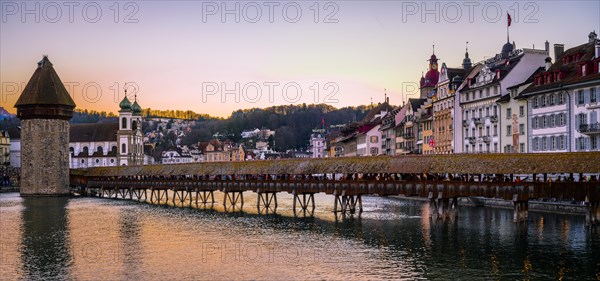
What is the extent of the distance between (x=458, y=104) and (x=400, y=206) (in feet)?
55.4

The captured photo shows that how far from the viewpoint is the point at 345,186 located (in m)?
50.6

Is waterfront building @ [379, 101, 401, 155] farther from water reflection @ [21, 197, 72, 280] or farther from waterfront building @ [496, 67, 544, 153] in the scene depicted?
water reflection @ [21, 197, 72, 280]

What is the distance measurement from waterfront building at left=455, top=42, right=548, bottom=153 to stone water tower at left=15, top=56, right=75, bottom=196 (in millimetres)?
43286

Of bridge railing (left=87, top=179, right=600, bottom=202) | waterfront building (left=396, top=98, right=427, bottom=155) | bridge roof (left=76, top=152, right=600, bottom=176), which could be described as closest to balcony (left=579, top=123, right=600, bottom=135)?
bridge roof (left=76, top=152, right=600, bottom=176)

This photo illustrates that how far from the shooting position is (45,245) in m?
35.9

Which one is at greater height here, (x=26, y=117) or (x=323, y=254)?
(x=26, y=117)

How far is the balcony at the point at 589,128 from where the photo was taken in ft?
160

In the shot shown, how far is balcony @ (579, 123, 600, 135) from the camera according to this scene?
160 ft

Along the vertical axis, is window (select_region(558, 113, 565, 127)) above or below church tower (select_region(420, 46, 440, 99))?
below

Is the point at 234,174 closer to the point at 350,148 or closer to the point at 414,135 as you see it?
the point at 414,135

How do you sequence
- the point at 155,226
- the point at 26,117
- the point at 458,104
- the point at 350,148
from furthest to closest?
the point at 350,148 < the point at 26,117 < the point at 458,104 < the point at 155,226

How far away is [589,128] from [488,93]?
1647cm

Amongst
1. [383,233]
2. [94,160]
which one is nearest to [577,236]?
[383,233]

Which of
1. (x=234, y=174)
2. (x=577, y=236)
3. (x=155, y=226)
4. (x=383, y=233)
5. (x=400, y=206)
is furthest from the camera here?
(x=234, y=174)
